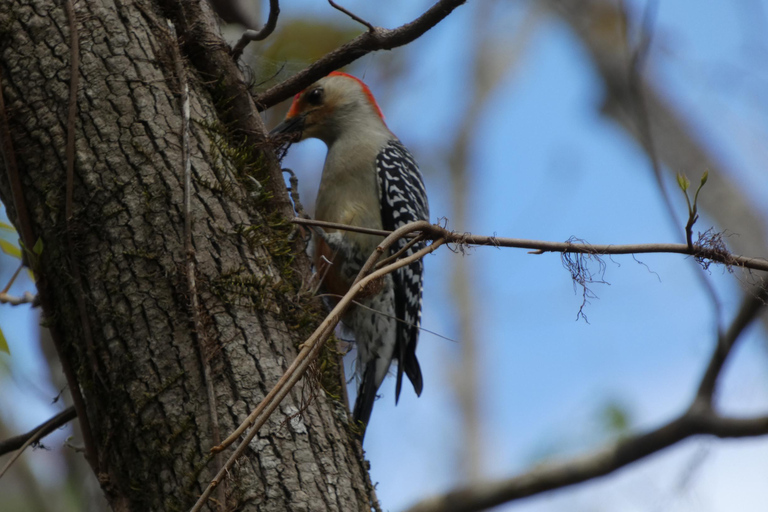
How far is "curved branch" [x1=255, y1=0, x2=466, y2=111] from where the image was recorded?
2439 millimetres

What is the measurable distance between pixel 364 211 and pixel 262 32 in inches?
66.6

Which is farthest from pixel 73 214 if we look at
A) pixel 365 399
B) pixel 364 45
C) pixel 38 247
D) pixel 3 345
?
pixel 365 399

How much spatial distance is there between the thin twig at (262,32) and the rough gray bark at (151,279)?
0.33 metres

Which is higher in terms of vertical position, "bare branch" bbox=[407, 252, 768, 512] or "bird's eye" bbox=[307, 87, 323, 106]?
"bird's eye" bbox=[307, 87, 323, 106]

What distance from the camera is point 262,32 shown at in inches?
101

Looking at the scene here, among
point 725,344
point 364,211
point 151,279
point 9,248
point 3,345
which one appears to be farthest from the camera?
point 364,211

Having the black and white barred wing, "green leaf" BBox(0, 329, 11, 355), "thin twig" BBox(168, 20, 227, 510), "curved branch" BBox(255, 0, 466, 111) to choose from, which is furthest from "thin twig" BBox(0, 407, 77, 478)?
the black and white barred wing

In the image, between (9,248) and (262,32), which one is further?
(9,248)

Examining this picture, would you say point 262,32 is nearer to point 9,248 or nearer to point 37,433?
point 9,248

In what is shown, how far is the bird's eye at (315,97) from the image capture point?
4543mm

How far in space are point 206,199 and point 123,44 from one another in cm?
58

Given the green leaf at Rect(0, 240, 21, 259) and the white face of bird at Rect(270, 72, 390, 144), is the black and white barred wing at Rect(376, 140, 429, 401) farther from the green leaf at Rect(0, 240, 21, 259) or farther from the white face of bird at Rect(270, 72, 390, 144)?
the green leaf at Rect(0, 240, 21, 259)

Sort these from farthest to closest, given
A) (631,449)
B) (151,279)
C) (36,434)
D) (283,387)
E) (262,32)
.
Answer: (631,449)
(262,32)
(36,434)
(151,279)
(283,387)

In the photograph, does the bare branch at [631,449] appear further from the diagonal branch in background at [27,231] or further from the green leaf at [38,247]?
the green leaf at [38,247]
